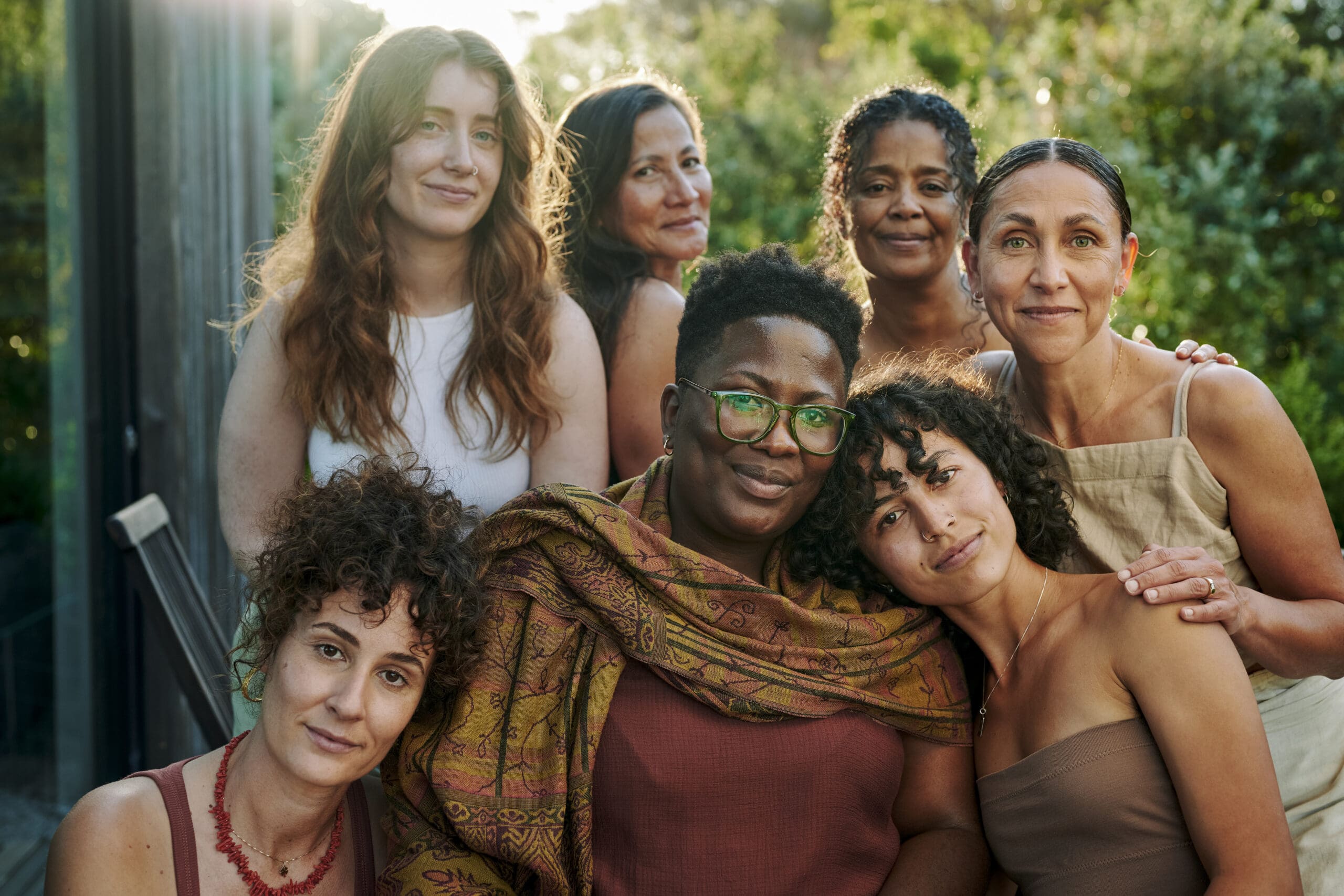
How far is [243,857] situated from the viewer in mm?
2244

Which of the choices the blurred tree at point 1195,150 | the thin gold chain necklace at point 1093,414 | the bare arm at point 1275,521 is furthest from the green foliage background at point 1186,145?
the bare arm at point 1275,521

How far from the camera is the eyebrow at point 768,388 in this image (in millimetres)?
2389

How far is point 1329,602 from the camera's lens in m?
2.58

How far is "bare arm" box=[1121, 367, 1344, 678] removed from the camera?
2488 mm

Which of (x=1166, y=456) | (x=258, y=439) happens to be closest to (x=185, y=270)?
(x=258, y=439)

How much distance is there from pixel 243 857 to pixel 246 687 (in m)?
0.42

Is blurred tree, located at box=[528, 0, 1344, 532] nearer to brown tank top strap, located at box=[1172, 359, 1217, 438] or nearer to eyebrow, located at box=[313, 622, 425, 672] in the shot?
brown tank top strap, located at box=[1172, 359, 1217, 438]

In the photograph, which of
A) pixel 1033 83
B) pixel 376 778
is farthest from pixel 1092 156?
pixel 1033 83

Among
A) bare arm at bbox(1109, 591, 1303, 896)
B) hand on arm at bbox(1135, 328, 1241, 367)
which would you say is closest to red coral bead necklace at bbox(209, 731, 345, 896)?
bare arm at bbox(1109, 591, 1303, 896)

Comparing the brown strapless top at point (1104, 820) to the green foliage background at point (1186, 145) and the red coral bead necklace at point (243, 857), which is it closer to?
the red coral bead necklace at point (243, 857)

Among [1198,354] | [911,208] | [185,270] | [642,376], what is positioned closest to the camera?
[1198,354]

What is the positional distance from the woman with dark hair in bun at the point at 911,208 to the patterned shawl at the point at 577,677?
4.58ft

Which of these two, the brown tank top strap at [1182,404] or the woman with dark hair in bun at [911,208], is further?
the woman with dark hair in bun at [911,208]

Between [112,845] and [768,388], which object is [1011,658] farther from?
[112,845]
